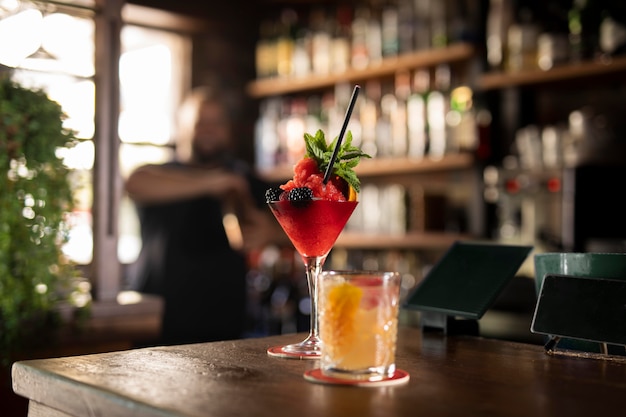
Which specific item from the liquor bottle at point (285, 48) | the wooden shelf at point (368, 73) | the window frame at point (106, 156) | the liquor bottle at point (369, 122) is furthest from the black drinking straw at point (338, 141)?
the liquor bottle at point (285, 48)

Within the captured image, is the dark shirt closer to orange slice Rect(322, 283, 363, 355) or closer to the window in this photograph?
the window

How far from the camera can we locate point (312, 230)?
1.11m

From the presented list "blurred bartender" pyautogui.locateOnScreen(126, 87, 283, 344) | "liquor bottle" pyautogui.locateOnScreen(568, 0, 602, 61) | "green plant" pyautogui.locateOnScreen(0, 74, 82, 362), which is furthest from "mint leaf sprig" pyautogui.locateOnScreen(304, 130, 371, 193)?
"blurred bartender" pyautogui.locateOnScreen(126, 87, 283, 344)

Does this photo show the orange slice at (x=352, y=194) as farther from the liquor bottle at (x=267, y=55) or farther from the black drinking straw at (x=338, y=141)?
the liquor bottle at (x=267, y=55)

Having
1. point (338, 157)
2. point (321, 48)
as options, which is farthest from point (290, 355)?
point (321, 48)

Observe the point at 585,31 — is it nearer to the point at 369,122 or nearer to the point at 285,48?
the point at 369,122

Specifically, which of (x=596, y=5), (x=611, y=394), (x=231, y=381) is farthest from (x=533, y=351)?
(x=596, y=5)

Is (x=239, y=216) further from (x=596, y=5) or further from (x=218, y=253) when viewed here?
(x=596, y=5)

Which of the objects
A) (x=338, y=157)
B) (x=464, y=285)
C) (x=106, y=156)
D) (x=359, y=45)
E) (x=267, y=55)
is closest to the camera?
(x=338, y=157)

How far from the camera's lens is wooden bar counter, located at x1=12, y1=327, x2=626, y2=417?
75 centimetres

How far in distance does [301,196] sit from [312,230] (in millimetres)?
58

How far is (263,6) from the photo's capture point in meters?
4.71

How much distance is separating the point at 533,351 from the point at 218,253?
252 cm

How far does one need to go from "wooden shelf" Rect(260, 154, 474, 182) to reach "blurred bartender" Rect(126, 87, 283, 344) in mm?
591
